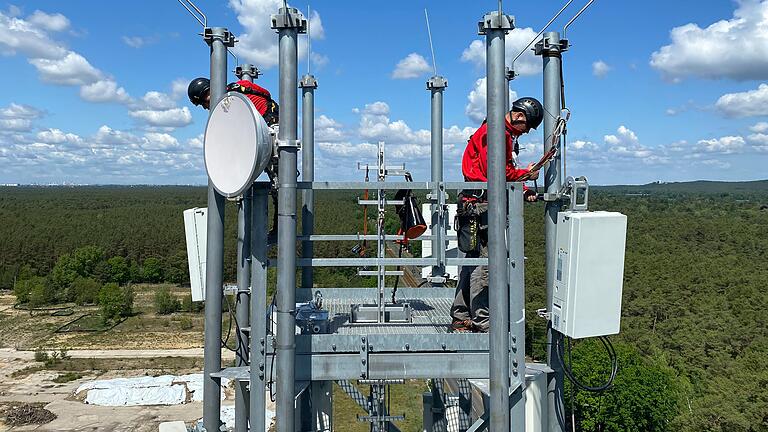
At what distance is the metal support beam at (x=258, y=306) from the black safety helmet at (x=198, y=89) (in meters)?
2.33

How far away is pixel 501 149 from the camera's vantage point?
5164 mm

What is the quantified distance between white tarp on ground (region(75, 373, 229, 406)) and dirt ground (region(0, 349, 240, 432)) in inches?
21.8

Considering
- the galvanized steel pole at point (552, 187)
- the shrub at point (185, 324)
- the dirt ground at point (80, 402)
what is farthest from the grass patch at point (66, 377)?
the galvanized steel pole at point (552, 187)

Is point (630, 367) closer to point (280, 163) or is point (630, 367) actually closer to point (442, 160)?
point (442, 160)

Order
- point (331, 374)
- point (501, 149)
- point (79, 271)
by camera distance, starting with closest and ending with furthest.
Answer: point (501, 149)
point (331, 374)
point (79, 271)

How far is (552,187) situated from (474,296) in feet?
4.54

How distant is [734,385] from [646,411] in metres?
5.50

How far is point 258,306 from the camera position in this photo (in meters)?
5.42

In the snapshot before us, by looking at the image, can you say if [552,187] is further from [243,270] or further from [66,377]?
[66,377]

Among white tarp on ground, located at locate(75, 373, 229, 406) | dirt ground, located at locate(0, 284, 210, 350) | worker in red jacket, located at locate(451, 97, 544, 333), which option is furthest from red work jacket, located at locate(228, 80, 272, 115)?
dirt ground, located at locate(0, 284, 210, 350)

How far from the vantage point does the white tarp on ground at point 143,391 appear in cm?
3158

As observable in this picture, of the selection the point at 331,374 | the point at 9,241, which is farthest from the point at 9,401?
A: the point at 9,241

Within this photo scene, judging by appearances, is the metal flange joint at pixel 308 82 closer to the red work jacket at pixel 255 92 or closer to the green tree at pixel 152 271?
the red work jacket at pixel 255 92

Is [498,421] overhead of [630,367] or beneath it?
overhead
